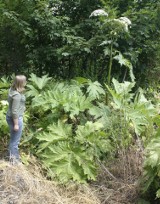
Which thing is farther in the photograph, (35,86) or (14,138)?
(35,86)


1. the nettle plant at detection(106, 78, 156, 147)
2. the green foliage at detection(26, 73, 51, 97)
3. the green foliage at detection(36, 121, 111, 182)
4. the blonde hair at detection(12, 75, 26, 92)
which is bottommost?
the green foliage at detection(36, 121, 111, 182)

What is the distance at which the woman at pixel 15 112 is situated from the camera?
4480 millimetres

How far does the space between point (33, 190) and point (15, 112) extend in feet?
3.03

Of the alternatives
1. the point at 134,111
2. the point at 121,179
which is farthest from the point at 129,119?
the point at 121,179

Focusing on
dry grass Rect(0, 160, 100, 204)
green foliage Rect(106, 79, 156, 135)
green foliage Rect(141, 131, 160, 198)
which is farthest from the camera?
green foliage Rect(106, 79, 156, 135)

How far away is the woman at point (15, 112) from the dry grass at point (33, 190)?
210mm

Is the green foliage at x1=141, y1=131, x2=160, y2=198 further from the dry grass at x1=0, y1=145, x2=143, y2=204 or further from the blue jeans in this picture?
the blue jeans

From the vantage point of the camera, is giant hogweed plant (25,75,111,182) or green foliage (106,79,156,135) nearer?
giant hogweed plant (25,75,111,182)

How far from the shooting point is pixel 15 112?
4.48 metres

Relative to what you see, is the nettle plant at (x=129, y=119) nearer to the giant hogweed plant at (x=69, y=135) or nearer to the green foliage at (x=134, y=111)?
the green foliage at (x=134, y=111)

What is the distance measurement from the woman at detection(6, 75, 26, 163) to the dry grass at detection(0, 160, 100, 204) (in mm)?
210

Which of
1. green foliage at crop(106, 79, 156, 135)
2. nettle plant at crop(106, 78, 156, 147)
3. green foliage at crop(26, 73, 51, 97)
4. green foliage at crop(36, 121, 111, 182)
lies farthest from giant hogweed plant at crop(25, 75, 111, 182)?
green foliage at crop(106, 79, 156, 135)

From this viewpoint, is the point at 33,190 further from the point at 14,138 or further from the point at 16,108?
the point at 16,108

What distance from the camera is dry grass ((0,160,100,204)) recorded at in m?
4.12
